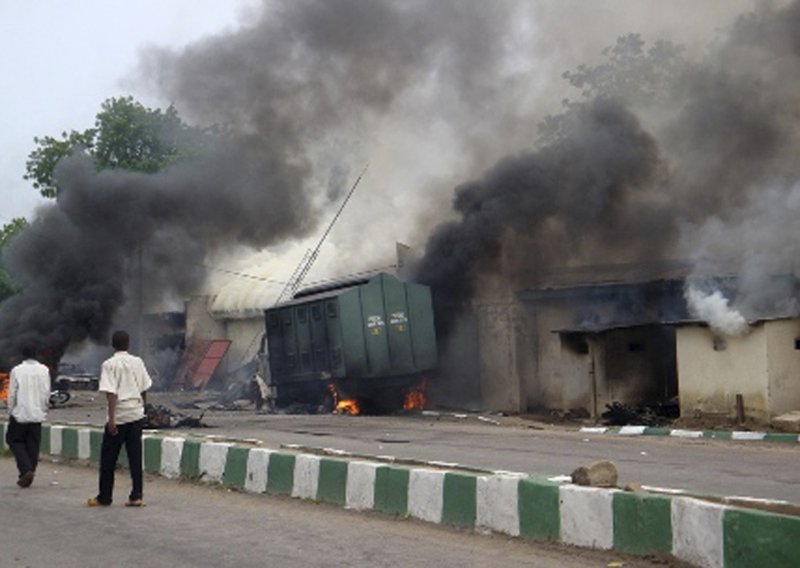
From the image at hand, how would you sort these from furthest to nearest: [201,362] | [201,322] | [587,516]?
[201,322], [201,362], [587,516]

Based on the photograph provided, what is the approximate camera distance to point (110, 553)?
7.34 metres

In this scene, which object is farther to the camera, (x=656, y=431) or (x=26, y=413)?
(x=656, y=431)

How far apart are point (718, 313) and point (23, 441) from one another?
1308cm

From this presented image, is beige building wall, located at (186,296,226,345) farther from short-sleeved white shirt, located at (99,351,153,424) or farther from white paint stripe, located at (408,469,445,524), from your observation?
white paint stripe, located at (408,469,445,524)

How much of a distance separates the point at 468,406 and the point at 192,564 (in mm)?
20446

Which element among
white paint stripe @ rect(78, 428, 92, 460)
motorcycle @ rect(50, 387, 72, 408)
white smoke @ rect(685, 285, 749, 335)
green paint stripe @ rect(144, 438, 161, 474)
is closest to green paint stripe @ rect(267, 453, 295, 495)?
green paint stripe @ rect(144, 438, 161, 474)

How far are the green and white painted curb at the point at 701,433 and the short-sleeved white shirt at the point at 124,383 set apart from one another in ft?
37.0

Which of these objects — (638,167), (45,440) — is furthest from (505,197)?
(45,440)

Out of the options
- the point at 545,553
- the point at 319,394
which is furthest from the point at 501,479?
the point at 319,394

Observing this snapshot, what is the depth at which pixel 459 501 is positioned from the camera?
8.17 meters

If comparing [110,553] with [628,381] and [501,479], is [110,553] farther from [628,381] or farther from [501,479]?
[628,381]

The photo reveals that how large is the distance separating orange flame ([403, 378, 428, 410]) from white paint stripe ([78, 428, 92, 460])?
1258 centimetres

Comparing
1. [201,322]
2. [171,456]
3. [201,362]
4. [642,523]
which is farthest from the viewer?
[201,322]

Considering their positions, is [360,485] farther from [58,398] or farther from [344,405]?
[58,398]
